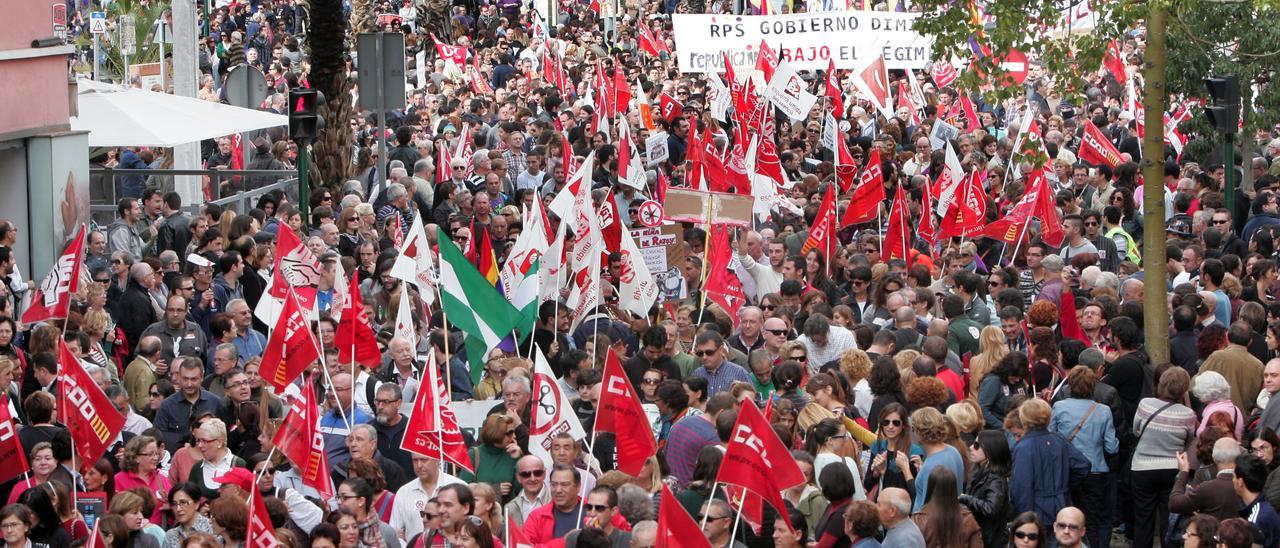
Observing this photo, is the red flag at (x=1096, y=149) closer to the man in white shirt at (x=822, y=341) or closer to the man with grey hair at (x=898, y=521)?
the man in white shirt at (x=822, y=341)

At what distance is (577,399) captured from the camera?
12102 mm

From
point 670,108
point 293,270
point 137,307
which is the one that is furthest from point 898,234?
point 670,108

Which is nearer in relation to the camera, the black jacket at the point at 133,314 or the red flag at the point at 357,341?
the red flag at the point at 357,341

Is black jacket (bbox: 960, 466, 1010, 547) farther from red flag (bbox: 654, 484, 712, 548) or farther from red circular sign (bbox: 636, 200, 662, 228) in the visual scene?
red circular sign (bbox: 636, 200, 662, 228)

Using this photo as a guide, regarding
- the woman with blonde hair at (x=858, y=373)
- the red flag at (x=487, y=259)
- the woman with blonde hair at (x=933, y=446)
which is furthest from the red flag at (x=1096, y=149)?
the woman with blonde hair at (x=933, y=446)

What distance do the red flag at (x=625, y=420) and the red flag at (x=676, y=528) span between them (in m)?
1.61

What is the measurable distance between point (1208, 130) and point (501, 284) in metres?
10.5

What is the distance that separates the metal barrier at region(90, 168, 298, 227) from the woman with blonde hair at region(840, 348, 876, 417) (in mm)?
10526

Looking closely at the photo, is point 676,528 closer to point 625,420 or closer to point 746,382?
point 625,420

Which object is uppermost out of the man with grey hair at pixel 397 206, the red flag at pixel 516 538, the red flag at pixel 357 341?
the man with grey hair at pixel 397 206

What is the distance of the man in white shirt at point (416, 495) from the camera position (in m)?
10.1

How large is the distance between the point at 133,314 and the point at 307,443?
4956 mm

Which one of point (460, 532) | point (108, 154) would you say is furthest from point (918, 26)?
point (108, 154)

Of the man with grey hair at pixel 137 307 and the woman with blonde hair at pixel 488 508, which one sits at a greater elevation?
the man with grey hair at pixel 137 307
